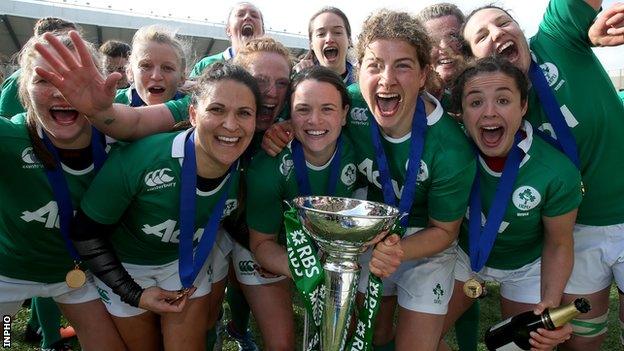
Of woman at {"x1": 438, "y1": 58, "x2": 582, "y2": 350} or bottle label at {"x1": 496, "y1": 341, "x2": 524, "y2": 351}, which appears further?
woman at {"x1": 438, "y1": 58, "x2": 582, "y2": 350}

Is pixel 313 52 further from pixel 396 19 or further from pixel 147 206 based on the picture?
pixel 147 206

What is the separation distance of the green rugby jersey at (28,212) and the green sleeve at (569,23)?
2632mm

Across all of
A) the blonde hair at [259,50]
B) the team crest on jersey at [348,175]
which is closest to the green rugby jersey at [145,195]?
the team crest on jersey at [348,175]

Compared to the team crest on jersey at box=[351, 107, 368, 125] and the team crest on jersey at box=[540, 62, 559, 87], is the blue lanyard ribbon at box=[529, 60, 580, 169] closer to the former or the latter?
the team crest on jersey at box=[540, 62, 559, 87]

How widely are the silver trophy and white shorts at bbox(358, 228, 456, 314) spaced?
67 cm

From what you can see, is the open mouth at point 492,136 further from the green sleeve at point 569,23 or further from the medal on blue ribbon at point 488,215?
the green sleeve at point 569,23

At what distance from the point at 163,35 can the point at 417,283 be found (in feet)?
7.49

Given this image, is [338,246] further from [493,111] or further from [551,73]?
[551,73]

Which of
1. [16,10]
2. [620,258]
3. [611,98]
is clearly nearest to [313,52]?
[611,98]

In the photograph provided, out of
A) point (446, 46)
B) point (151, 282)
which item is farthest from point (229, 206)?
point (446, 46)

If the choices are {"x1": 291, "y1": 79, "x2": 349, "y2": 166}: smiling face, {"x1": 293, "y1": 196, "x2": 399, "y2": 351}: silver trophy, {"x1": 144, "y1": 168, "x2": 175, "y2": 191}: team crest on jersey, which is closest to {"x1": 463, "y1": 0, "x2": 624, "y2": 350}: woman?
{"x1": 291, "y1": 79, "x2": 349, "y2": 166}: smiling face

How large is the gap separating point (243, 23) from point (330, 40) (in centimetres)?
100

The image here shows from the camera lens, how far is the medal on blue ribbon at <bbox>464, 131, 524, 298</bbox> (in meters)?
2.48

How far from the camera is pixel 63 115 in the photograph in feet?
7.57
